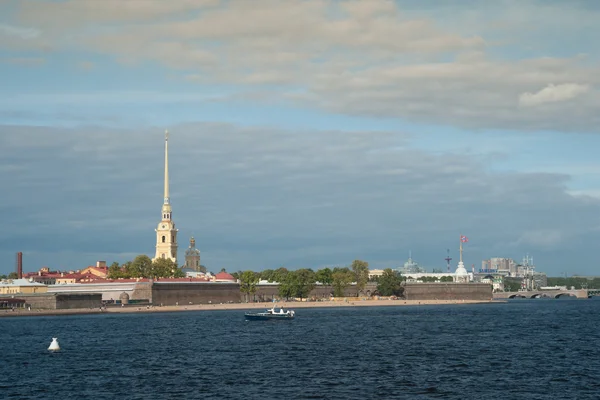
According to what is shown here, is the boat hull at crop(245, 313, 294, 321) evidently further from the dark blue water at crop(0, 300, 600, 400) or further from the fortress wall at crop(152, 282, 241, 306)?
the fortress wall at crop(152, 282, 241, 306)

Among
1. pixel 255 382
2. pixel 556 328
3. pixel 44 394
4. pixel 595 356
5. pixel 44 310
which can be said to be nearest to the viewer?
pixel 44 394

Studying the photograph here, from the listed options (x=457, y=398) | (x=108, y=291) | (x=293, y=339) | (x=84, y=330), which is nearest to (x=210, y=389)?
(x=457, y=398)

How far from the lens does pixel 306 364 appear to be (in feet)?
201

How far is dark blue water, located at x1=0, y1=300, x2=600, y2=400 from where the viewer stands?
158 feet

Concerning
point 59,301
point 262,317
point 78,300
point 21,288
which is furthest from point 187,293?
point 262,317

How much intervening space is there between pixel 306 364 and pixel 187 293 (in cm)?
12928

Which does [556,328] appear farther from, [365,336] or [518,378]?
[518,378]

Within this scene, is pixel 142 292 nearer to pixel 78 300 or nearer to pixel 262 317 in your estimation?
pixel 78 300

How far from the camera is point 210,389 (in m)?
49.1

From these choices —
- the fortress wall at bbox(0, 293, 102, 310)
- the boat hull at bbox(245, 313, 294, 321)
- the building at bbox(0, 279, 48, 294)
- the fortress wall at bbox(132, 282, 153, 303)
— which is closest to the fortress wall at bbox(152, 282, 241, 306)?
the fortress wall at bbox(132, 282, 153, 303)

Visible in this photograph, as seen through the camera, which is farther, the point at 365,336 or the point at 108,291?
the point at 108,291

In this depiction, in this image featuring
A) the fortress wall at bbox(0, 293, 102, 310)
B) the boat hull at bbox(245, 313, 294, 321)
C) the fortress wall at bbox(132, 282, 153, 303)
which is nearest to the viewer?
the boat hull at bbox(245, 313, 294, 321)

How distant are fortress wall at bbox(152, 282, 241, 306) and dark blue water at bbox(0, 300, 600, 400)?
263ft

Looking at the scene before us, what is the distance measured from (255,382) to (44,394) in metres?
11.1
